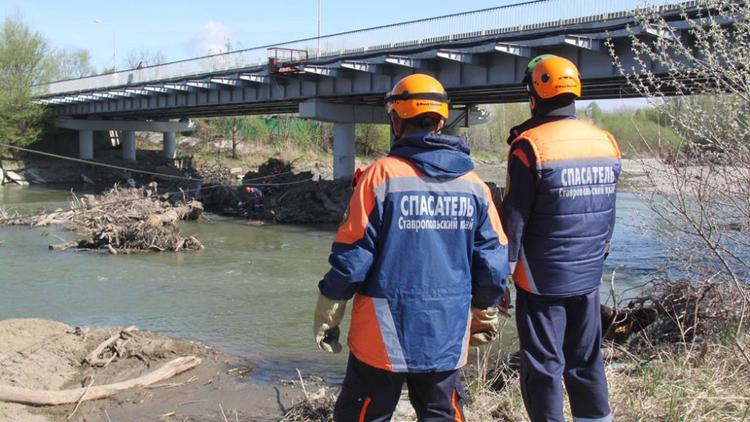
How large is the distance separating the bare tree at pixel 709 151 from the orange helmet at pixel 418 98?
2.47m

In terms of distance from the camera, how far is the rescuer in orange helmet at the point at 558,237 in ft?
11.8

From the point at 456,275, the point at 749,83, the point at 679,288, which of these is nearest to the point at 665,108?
the point at 749,83

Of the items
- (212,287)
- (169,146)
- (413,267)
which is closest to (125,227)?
(212,287)

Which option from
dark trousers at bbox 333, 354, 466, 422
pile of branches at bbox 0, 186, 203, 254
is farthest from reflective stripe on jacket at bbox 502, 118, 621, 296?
pile of branches at bbox 0, 186, 203, 254

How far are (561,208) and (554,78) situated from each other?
695 mm

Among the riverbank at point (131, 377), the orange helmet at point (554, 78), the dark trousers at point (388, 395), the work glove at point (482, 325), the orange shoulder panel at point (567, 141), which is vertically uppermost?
the orange helmet at point (554, 78)

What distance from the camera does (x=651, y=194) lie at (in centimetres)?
559

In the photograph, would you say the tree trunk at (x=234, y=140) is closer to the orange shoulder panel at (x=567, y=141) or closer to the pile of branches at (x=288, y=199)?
the pile of branches at (x=288, y=199)

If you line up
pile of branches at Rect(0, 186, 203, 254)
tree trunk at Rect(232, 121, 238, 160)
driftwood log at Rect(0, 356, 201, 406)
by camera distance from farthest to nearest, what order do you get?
tree trunk at Rect(232, 121, 238, 160)
pile of branches at Rect(0, 186, 203, 254)
driftwood log at Rect(0, 356, 201, 406)

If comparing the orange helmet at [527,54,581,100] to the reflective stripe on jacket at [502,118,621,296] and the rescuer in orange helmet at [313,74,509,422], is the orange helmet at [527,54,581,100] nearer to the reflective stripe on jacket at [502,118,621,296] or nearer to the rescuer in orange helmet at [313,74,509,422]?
the reflective stripe on jacket at [502,118,621,296]

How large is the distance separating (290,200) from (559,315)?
2097cm

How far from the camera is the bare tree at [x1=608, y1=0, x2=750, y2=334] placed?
16.3 ft

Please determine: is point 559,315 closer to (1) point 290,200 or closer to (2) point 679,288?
(2) point 679,288

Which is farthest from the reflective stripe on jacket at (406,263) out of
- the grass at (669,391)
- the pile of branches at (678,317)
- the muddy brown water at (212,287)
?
the muddy brown water at (212,287)
